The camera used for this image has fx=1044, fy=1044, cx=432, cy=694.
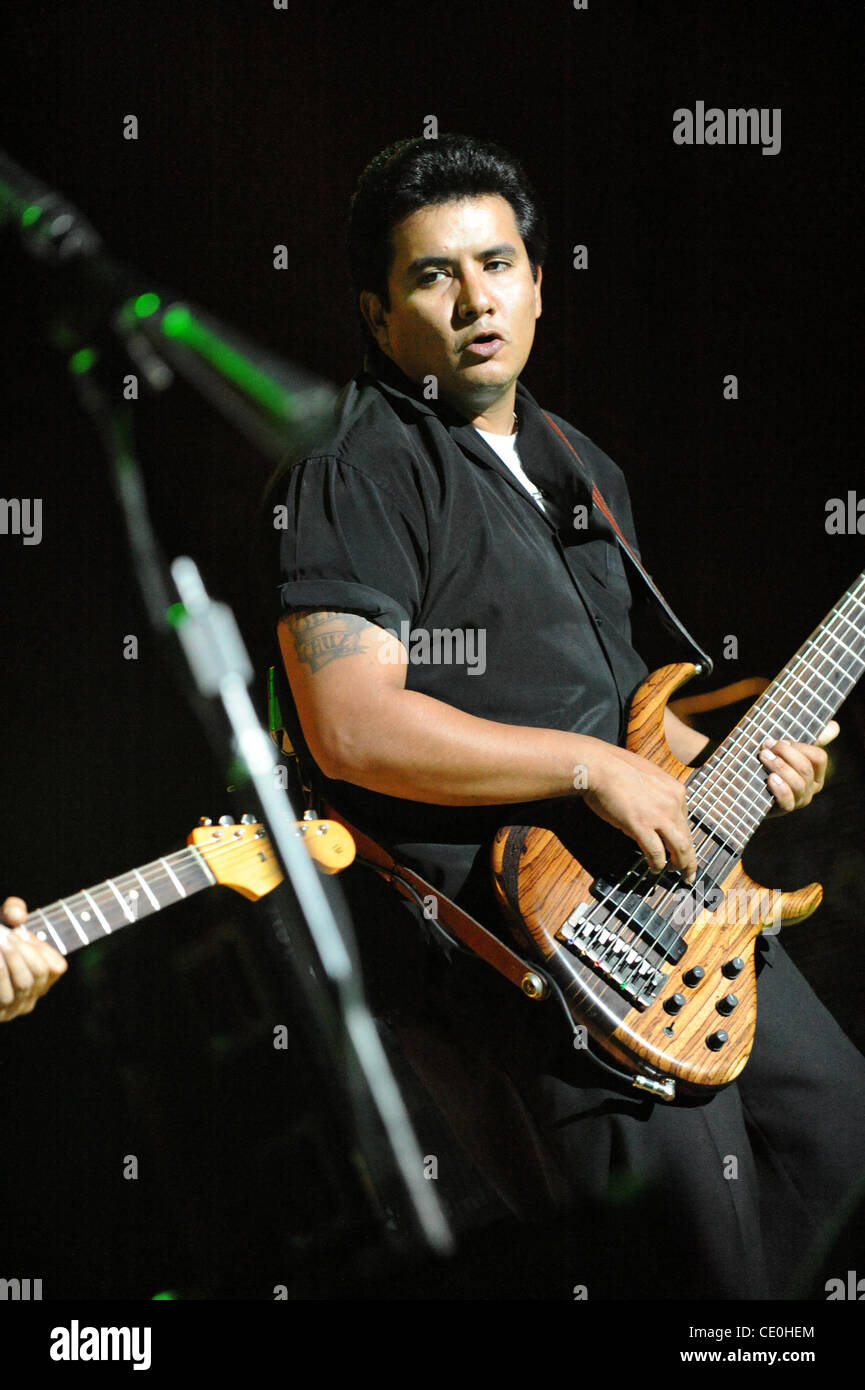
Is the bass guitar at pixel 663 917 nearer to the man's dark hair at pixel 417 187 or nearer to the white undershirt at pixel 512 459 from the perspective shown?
the white undershirt at pixel 512 459

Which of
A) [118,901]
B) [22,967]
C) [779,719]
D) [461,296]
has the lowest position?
[22,967]

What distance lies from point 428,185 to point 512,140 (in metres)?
0.82

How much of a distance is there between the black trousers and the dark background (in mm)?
433

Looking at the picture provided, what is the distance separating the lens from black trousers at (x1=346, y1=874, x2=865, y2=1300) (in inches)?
68.4

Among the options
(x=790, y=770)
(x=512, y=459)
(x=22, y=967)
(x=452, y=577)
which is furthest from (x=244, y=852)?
(x=790, y=770)

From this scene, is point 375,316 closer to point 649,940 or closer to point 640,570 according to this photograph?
point 640,570

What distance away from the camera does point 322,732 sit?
1.74 m

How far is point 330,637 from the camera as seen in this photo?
171cm

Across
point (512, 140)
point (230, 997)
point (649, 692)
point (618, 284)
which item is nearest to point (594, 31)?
point (512, 140)

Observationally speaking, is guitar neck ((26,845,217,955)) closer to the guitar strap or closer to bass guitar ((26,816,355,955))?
bass guitar ((26,816,355,955))

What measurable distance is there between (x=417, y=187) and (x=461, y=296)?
227 mm

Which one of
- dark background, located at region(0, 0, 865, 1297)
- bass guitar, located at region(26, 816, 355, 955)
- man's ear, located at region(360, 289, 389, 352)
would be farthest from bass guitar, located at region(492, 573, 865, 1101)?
man's ear, located at region(360, 289, 389, 352)

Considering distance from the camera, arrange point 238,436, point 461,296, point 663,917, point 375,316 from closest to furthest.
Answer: point 663,917, point 461,296, point 375,316, point 238,436
